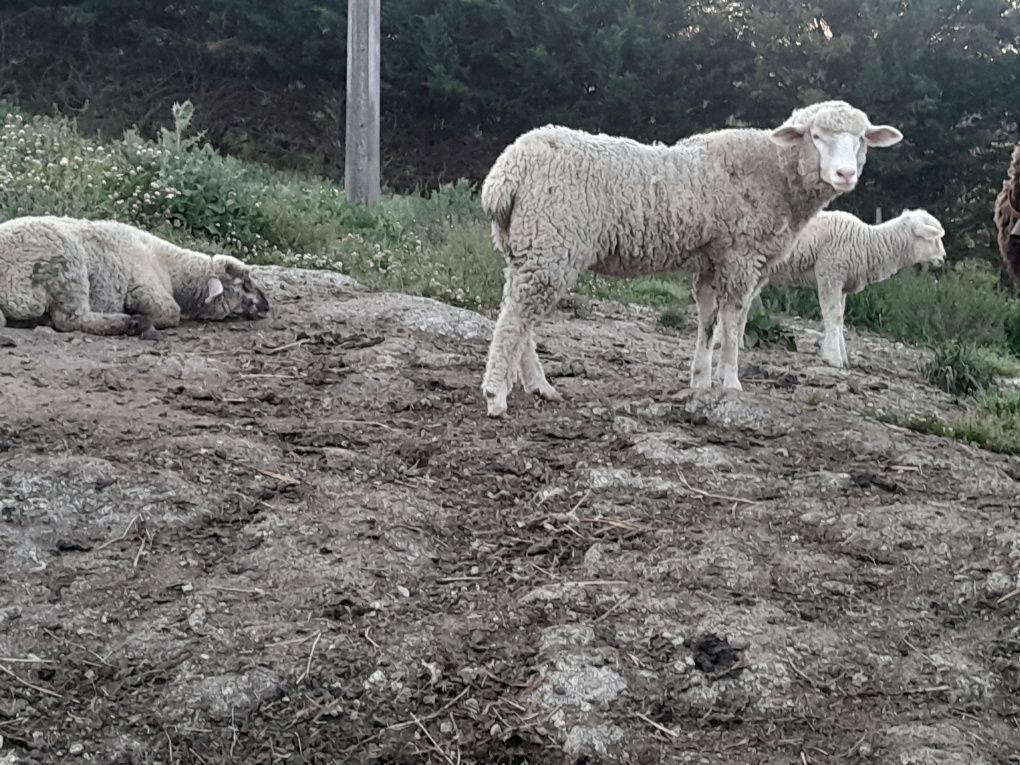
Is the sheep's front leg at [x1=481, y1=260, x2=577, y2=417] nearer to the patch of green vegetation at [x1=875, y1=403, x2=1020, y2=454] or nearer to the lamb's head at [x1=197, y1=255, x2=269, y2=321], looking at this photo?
the patch of green vegetation at [x1=875, y1=403, x2=1020, y2=454]

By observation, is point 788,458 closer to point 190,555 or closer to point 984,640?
point 984,640

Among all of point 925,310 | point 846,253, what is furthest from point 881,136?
point 925,310

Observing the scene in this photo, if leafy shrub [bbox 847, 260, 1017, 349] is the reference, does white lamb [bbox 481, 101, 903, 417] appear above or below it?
above

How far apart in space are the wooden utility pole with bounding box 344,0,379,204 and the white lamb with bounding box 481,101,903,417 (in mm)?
5416

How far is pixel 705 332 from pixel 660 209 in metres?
0.86

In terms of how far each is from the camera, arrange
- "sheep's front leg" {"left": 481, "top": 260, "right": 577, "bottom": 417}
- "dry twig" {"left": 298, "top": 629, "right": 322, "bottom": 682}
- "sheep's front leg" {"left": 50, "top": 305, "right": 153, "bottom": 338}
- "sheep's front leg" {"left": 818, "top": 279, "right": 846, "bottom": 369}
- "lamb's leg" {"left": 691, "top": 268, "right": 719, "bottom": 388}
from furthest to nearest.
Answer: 1. "sheep's front leg" {"left": 818, "top": 279, "right": 846, "bottom": 369}
2. "sheep's front leg" {"left": 50, "top": 305, "right": 153, "bottom": 338}
3. "lamb's leg" {"left": 691, "top": 268, "right": 719, "bottom": 388}
4. "sheep's front leg" {"left": 481, "top": 260, "right": 577, "bottom": 417}
5. "dry twig" {"left": 298, "top": 629, "right": 322, "bottom": 682}

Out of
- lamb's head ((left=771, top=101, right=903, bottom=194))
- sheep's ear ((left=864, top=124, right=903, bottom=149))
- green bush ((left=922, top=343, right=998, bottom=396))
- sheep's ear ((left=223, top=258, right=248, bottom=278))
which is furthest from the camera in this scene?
green bush ((left=922, top=343, right=998, bottom=396))

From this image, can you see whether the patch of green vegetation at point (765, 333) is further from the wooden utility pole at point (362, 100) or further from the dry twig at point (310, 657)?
the dry twig at point (310, 657)

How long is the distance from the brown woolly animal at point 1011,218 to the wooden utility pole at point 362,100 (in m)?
5.89

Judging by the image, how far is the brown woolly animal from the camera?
30.9ft

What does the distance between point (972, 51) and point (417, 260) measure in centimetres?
972

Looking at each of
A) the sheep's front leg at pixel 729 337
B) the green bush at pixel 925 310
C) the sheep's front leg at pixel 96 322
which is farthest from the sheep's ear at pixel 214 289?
the green bush at pixel 925 310

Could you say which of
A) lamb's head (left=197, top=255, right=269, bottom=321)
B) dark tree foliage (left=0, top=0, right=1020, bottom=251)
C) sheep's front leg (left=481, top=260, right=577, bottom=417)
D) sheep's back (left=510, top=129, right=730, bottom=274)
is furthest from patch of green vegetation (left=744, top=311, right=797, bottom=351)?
dark tree foliage (left=0, top=0, right=1020, bottom=251)

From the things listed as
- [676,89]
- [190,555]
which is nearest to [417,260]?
[190,555]
